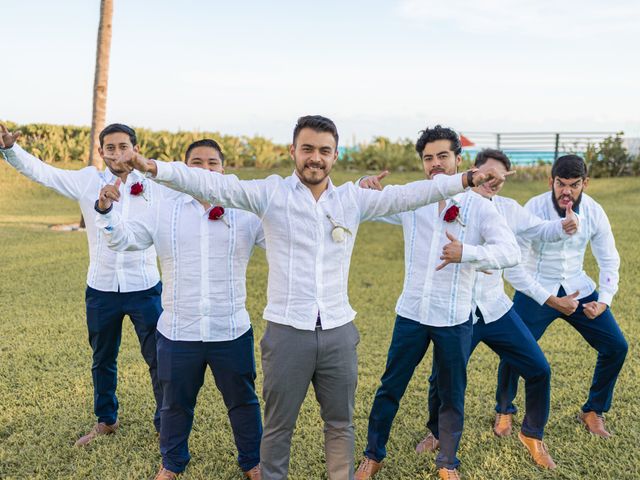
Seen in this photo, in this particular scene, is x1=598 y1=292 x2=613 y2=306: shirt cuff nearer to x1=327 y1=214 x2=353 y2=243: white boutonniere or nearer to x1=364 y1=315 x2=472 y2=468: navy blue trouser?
x1=364 y1=315 x2=472 y2=468: navy blue trouser

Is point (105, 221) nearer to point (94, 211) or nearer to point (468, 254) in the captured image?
point (94, 211)

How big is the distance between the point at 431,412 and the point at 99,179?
9.21ft

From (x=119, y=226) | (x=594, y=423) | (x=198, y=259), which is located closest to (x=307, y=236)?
(x=198, y=259)

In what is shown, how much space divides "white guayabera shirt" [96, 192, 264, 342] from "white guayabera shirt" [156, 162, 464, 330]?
18.0 inches

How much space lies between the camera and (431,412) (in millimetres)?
4391

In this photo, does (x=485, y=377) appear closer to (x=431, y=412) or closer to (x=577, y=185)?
(x=431, y=412)

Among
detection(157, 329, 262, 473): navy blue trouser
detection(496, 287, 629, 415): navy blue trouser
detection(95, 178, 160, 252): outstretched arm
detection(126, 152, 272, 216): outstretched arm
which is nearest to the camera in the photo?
detection(126, 152, 272, 216): outstretched arm

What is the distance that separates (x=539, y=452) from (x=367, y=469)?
1.18m

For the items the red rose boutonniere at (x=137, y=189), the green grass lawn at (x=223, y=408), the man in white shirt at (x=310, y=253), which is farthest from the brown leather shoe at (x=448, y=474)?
the red rose boutonniere at (x=137, y=189)

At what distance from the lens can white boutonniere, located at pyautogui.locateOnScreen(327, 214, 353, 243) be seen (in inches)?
121

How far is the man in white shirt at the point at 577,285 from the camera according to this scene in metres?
4.48

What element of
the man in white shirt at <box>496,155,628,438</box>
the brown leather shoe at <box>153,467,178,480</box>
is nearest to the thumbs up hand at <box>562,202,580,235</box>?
the man in white shirt at <box>496,155,628,438</box>

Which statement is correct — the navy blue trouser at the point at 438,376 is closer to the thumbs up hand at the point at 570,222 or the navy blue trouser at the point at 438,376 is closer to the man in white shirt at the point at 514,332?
the man in white shirt at the point at 514,332

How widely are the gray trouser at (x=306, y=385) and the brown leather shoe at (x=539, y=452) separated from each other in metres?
1.51
